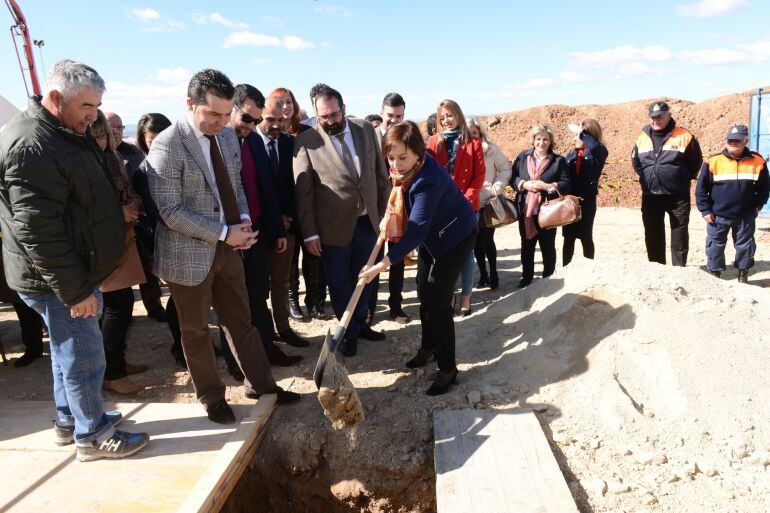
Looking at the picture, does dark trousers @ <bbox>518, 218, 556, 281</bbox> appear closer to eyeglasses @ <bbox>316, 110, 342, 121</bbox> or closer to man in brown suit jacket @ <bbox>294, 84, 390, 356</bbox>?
man in brown suit jacket @ <bbox>294, 84, 390, 356</bbox>

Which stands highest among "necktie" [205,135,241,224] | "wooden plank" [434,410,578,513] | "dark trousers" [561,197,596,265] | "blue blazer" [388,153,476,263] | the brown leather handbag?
"necktie" [205,135,241,224]

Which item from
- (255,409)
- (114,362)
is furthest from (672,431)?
(114,362)

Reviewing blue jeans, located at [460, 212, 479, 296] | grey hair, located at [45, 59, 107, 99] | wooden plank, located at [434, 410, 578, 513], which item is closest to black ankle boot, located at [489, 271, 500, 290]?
blue jeans, located at [460, 212, 479, 296]

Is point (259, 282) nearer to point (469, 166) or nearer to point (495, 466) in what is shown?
point (495, 466)

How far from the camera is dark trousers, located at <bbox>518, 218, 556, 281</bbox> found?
18.5ft

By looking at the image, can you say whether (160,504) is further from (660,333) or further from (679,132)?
(679,132)

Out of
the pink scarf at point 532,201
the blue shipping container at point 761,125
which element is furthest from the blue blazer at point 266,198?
the blue shipping container at point 761,125

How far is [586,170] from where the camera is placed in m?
5.78

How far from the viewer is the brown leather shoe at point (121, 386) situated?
3754 mm

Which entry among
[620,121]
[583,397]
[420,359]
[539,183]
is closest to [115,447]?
[420,359]

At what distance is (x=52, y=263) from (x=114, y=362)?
1.69m

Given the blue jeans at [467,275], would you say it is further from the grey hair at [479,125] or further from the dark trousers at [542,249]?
the dark trousers at [542,249]

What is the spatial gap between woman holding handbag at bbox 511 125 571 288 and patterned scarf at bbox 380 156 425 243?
2.52 metres

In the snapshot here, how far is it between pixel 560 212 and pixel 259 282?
3.00 meters
